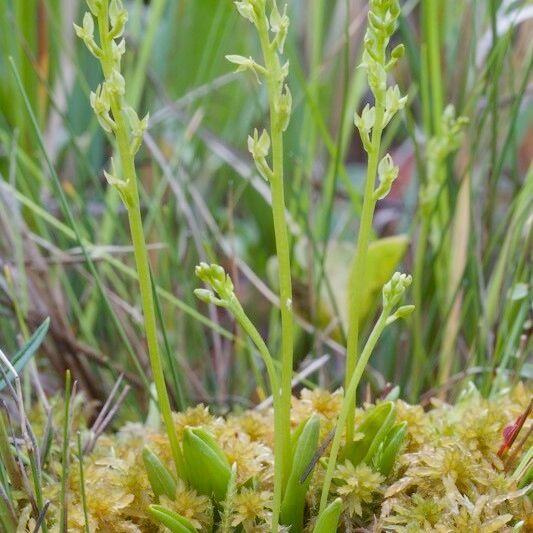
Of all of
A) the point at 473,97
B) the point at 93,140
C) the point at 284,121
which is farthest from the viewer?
the point at 93,140

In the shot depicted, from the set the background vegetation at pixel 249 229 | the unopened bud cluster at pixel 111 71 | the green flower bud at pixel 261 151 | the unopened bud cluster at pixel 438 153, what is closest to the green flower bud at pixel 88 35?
the unopened bud cluster at pixel 111 71

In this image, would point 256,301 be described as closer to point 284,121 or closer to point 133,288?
point 133,288

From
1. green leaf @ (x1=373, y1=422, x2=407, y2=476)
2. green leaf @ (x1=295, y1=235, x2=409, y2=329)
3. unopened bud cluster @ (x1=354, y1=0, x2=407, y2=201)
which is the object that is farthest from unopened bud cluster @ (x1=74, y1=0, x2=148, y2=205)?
green leaf @ (x1=295, y1=235, x2=409, y2=329)

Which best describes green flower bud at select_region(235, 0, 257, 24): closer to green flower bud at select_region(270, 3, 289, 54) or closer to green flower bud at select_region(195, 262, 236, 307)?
green flower bud at select_region(270, 3, 289, 54)

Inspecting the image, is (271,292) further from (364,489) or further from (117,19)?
(117,19)

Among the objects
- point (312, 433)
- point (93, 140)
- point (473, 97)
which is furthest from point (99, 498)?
point (93, 140)

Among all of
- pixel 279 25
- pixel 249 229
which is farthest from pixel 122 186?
pixel 249 229
